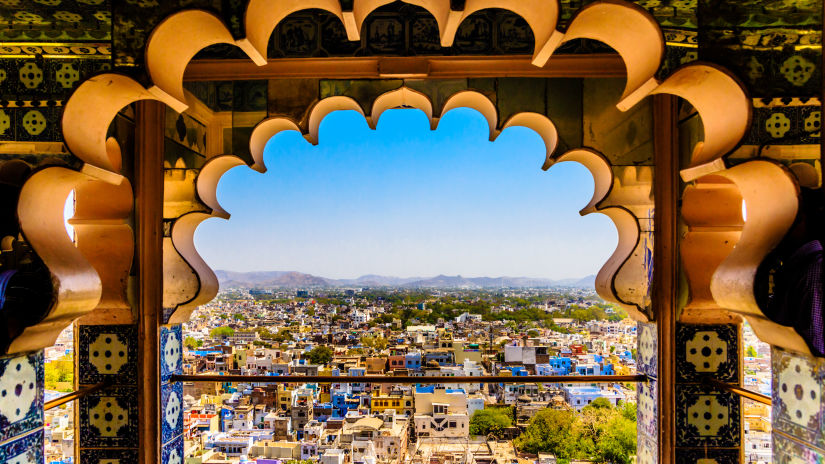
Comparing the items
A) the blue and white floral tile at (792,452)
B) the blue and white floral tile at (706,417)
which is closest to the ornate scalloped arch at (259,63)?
the blue and white floral tile at (792,452)

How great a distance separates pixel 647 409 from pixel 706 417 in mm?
292

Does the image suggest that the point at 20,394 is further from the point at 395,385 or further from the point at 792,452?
the point at 792,452

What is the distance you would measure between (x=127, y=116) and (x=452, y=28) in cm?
195

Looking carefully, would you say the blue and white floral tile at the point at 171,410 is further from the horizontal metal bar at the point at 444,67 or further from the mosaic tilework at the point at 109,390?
the horizontal metal bar at the point at 444,67

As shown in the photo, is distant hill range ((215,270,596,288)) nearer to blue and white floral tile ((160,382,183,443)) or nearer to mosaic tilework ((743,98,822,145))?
blue and white floral tile ((160,382,183,443))

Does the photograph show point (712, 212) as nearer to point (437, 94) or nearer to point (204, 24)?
point (437, 94)

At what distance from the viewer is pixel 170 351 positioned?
294 cm

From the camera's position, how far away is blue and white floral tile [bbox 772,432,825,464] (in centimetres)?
163

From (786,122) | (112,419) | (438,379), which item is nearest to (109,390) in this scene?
(112,419)

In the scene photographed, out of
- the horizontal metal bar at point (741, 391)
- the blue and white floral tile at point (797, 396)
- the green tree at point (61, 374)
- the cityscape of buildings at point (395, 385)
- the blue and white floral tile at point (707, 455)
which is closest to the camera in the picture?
the blue and white floral tile at point (797, 396)

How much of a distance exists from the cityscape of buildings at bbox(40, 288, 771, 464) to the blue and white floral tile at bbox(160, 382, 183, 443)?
0.11 ft

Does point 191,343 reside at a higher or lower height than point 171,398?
higher

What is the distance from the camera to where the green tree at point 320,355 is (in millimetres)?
3594

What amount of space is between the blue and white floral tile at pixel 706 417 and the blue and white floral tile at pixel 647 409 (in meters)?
0.11
